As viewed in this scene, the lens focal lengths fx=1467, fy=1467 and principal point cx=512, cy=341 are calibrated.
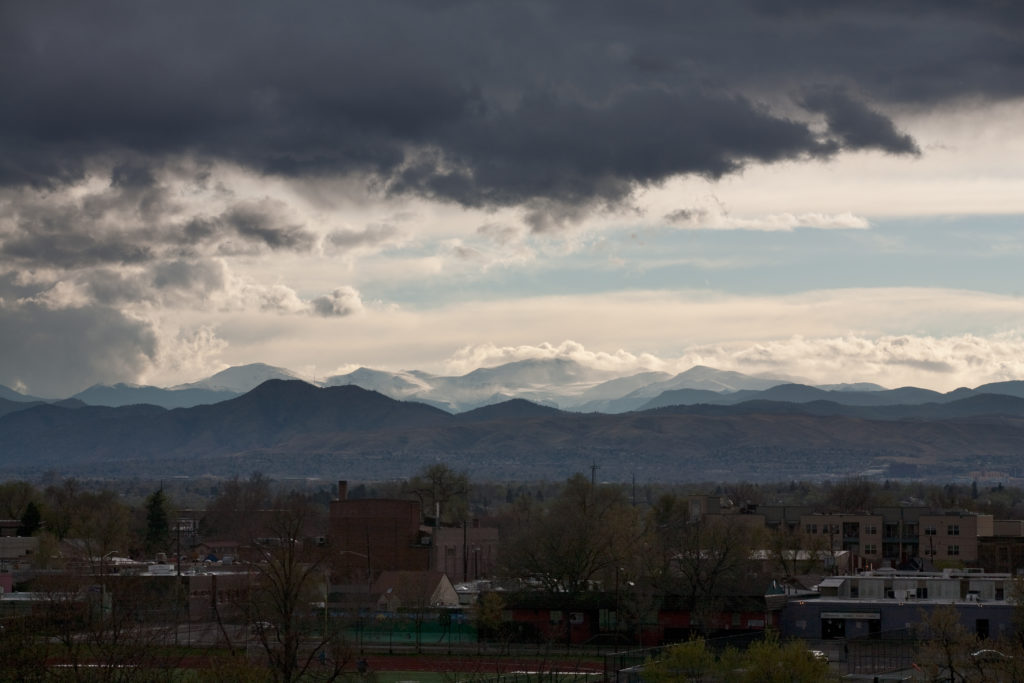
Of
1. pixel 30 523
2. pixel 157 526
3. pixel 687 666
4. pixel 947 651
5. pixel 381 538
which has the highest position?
pixel 30 523

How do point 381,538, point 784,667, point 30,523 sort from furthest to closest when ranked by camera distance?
point 30,523 < point 381,538 < point 784,667

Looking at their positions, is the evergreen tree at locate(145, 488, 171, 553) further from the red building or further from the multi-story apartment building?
the multi-story apartment building

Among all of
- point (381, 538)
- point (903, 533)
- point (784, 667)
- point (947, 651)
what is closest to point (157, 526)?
point (381, 538)

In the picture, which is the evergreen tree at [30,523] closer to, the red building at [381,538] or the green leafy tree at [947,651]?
the red building at [381,538]

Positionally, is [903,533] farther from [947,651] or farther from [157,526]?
[947,651]

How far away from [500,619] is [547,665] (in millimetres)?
14943

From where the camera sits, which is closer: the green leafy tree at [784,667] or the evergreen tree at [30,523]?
the green leafy tree at [784,667]

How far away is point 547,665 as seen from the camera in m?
82.1

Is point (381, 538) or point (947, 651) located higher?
point (381, 538)

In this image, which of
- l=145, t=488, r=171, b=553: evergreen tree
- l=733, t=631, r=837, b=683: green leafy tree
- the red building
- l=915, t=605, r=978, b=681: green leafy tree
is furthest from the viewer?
l=145, t=488, r=171, b=553: evergreen tree

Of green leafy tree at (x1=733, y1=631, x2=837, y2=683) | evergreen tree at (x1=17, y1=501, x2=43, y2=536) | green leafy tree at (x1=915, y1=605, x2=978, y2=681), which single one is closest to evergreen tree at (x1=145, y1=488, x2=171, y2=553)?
evergreen tree at (x1=17, y1=501, x2=43, y2=536)

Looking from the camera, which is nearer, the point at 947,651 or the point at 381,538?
the point at 947,651

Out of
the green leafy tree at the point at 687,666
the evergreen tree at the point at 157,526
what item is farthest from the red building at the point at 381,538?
the green leafy tree at the point at 687,666

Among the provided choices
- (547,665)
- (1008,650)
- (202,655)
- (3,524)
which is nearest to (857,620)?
(547,665)
